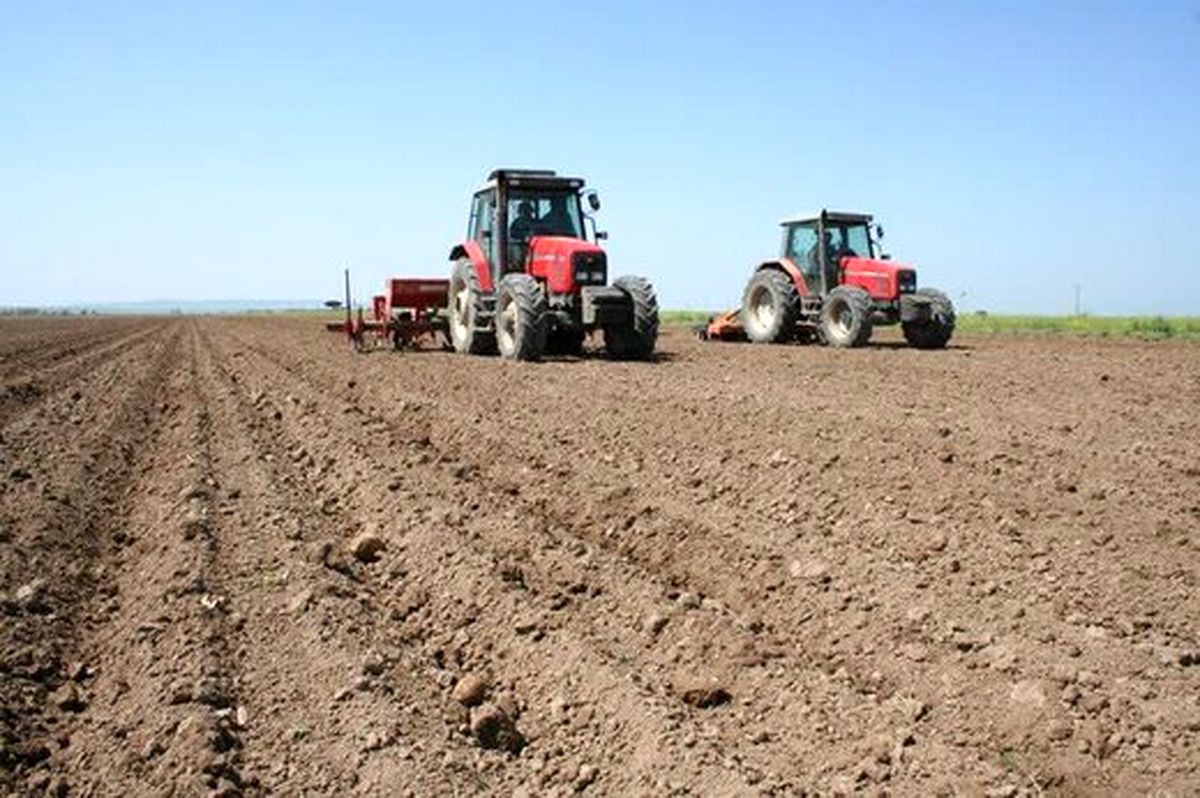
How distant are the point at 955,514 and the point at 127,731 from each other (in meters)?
3.60

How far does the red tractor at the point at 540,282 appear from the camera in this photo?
43.4ft

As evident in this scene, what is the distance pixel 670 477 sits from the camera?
6281 mm

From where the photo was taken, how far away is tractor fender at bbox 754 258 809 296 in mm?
17312

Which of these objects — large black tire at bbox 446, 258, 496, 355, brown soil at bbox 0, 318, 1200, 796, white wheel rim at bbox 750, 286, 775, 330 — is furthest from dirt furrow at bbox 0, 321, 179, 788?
white wheel rim at bbox 750, 286, 775, 330

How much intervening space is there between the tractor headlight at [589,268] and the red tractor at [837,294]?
4.46 m

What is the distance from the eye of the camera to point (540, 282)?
1405 cm

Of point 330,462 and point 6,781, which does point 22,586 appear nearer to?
point 6,781

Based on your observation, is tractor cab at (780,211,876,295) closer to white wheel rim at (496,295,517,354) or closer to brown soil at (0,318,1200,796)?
white wheel rim at (496,295,517,354)

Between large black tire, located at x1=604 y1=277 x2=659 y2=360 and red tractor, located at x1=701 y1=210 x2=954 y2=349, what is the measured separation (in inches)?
146

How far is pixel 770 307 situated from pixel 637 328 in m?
5.06

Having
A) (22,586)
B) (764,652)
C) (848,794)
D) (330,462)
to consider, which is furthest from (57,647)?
(330,462)

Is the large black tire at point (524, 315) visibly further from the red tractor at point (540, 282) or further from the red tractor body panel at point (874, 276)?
the red tractor body panel at point (874, 276)

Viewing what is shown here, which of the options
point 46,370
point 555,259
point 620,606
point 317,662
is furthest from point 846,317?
point 317,662

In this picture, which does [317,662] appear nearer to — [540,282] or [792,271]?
[540,282]
